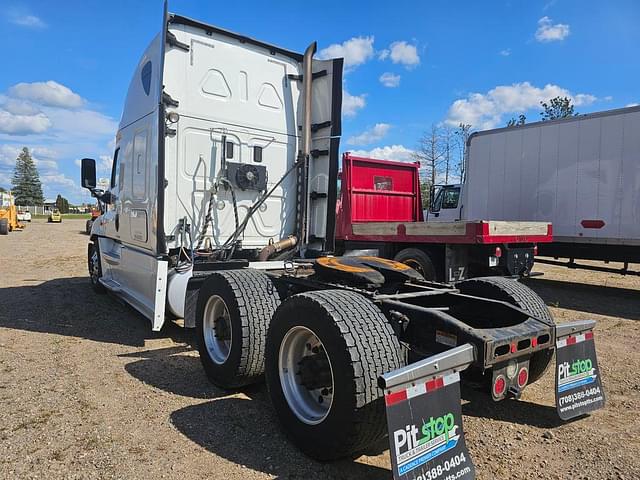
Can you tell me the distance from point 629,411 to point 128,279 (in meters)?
5.65

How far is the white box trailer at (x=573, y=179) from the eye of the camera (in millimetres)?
8898

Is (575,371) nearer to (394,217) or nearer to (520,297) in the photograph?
(520,297)

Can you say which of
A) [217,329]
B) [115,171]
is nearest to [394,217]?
[115,171]

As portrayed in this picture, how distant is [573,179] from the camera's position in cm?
963

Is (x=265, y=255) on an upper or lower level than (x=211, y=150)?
lower

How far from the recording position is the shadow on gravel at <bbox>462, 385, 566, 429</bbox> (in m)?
3.39

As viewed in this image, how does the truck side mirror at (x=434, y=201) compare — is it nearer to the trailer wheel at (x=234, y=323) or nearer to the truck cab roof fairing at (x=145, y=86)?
the truck cab roof fairing at (x=145, y=86)

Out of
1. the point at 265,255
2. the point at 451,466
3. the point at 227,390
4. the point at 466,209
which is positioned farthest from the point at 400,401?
the point at 466,209

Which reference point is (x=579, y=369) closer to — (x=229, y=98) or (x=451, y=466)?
(x=451, y=466)

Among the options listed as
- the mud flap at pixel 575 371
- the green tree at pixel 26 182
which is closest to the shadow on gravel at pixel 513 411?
the mud flap at pixel 575 371

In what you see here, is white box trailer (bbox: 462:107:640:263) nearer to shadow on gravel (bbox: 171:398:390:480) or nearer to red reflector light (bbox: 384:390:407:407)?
shadow on gravel (bbox: 171:398:390:480)

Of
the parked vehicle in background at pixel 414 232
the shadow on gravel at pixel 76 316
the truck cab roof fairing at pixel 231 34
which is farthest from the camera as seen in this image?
the parked vehicle in background at pixel 414 232

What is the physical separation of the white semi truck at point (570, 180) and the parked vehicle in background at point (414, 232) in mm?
2007

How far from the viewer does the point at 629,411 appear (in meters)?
3.60
